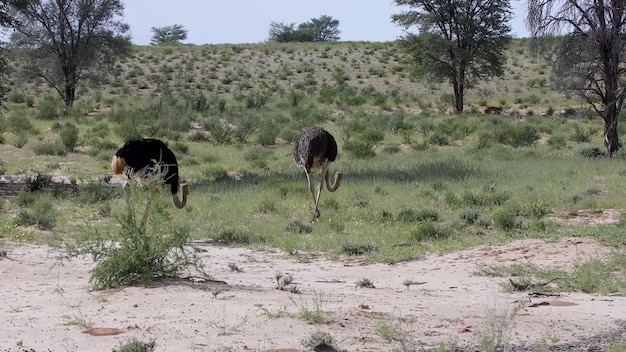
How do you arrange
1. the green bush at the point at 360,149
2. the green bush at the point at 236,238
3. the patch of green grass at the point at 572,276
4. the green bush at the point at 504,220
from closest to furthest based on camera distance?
1. the patch of green grass at the point at 572,276
2. the green bush at the point at 236,238
3. the green bush at the point at 504,220
4. the green bush at the point at 360,149

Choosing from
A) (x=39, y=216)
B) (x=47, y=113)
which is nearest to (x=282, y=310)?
(x=39, y=216)

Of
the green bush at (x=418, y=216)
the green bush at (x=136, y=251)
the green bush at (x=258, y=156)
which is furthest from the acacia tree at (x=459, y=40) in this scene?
the green bush at (x=136, y=251)

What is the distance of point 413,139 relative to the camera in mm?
31203

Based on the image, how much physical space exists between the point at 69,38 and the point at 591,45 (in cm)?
2787

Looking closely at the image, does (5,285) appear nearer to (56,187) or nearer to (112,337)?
(112,337)

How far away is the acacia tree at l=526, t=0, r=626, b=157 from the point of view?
80.0 feet

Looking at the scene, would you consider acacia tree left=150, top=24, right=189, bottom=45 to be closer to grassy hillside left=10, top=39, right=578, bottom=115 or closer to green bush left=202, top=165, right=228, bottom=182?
grassy hillside left=10, top=39, right=578, bottom=115

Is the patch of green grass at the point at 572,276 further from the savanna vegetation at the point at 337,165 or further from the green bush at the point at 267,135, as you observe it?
the green bush at the point at 267,135

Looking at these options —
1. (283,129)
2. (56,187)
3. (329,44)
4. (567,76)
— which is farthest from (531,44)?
(329,44)

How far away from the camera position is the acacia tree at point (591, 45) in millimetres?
24375

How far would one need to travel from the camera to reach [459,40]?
4484cm

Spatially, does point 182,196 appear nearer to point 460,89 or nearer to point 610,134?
point 610,134

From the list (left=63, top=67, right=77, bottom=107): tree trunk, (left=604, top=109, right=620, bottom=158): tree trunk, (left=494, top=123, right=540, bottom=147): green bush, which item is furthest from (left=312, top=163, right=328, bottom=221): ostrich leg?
(left=63, top=67, right=77, bottom=107): tree trunk

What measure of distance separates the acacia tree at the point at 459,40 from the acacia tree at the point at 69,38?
15.2 metres
